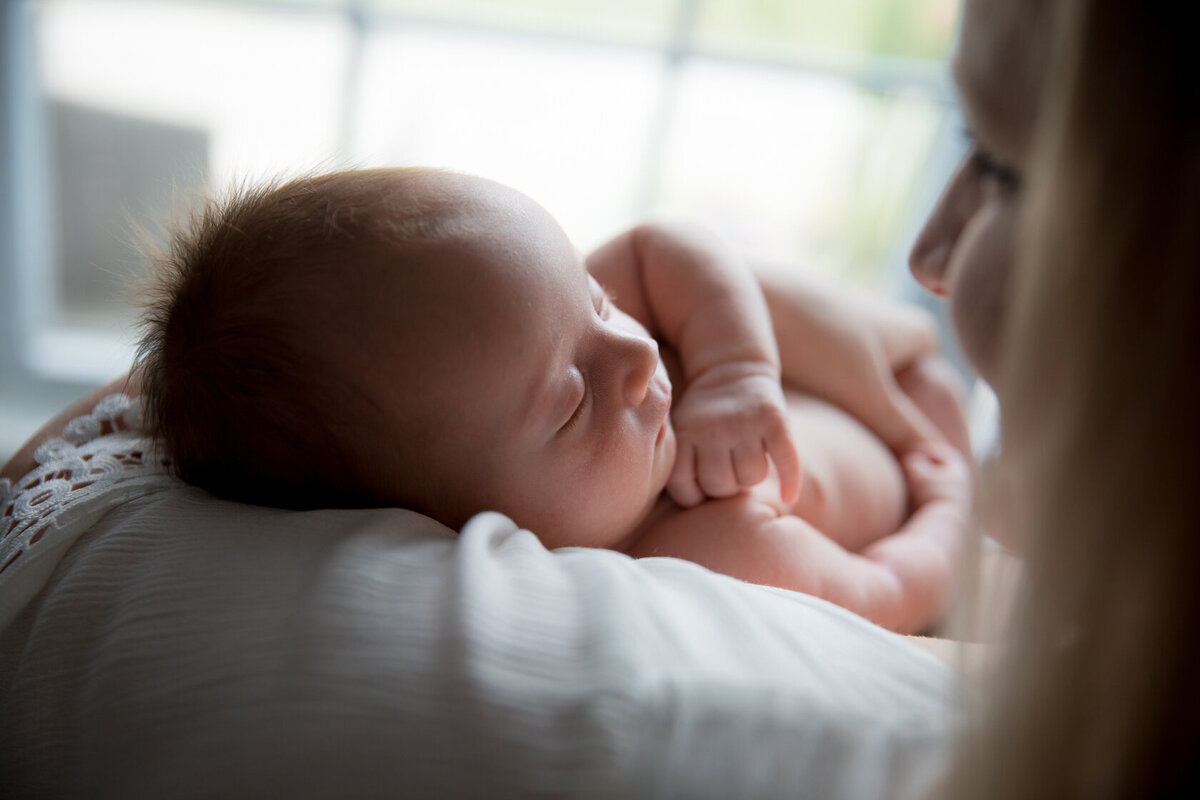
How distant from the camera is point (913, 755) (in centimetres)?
48

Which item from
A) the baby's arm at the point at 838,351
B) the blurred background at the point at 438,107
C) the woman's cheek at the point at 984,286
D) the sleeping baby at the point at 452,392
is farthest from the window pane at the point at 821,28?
the woman's cheek at the point at 984,286

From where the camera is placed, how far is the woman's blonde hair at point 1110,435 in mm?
398

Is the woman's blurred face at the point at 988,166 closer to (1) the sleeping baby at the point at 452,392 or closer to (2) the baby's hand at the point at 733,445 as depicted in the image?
(1) the sleeping baby at the point at 452,392

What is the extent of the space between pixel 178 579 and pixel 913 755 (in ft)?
1.45

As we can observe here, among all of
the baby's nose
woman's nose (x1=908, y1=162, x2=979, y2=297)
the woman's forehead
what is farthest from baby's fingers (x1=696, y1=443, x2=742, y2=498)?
the woman's forehead

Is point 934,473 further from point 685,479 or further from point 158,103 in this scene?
point 158,103

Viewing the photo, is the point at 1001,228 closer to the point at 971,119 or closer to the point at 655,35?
the point at 971,119

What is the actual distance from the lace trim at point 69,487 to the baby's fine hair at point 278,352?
1.8 inches

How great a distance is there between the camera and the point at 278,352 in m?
0.69

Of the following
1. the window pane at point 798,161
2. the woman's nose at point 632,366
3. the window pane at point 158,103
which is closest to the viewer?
the woman's nose at point 632,366

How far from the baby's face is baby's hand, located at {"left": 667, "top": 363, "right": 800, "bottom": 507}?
0.23 feet

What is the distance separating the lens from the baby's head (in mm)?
696

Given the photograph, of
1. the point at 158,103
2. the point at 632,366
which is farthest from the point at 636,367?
the point at 158,103

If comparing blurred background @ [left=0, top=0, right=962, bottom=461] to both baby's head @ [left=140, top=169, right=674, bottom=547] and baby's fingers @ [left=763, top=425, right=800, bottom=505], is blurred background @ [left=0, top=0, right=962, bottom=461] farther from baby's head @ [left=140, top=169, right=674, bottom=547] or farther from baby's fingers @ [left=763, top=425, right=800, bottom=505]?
baby's head @ [left=140, top=169, right=674, bottom=547]
